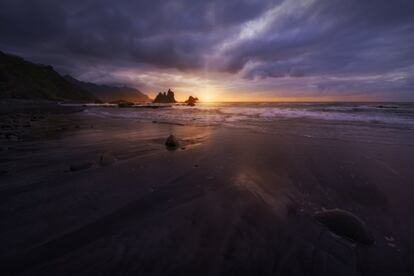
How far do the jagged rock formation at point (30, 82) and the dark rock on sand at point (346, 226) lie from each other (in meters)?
89.5

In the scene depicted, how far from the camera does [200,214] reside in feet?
11.5

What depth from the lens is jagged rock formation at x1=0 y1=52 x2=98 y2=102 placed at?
247 feet

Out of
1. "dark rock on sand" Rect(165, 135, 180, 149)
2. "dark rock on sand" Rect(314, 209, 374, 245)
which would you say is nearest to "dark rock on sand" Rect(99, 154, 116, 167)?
"dark rock on sand" Rect(165, 135, 180, 149)

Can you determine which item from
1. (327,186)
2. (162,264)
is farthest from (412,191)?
(162,264)

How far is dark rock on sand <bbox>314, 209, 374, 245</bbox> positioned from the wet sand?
0.12 metres

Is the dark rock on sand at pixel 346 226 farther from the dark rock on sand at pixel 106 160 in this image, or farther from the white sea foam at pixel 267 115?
the white sea foam at pixel 267 115

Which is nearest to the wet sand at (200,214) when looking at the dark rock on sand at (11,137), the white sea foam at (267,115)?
the dark rock on sand at (11,137)

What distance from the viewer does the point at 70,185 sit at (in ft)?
14.7

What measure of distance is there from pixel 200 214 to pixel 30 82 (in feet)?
424

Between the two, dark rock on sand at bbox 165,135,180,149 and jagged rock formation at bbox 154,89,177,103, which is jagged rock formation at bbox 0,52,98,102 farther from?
dark rock on sand at bbox 165,135,180,149

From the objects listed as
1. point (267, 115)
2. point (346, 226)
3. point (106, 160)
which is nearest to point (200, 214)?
point (346, 226)

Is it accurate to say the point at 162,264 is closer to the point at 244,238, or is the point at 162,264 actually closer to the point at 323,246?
the point at 244,238

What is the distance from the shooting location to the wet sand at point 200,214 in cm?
246

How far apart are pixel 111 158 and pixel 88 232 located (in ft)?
12.5
